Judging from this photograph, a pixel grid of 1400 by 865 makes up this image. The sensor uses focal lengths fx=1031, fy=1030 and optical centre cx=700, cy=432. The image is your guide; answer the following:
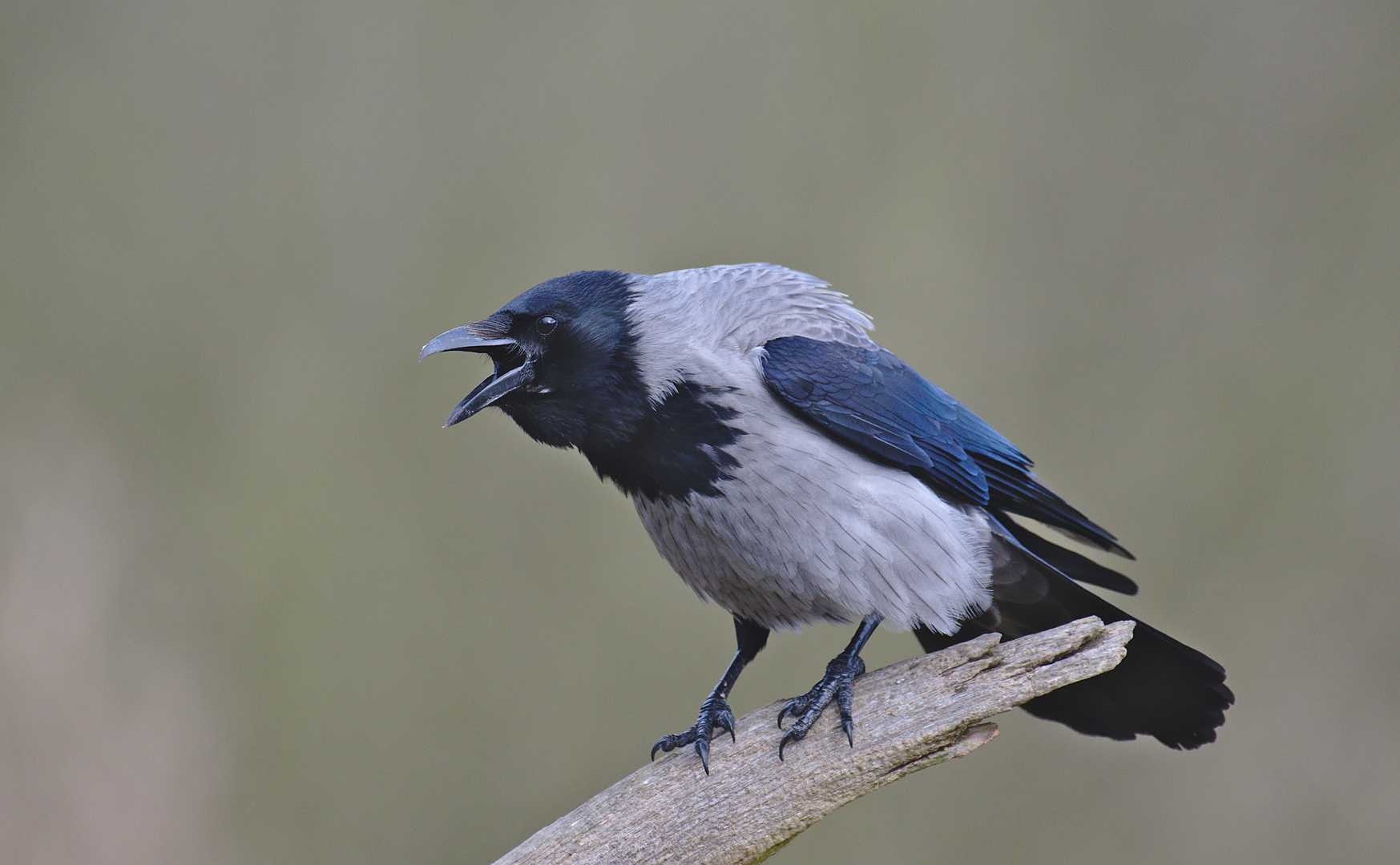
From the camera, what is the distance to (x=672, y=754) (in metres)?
2.60

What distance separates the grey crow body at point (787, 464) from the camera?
8.06 ft

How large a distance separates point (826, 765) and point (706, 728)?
12.7 inches

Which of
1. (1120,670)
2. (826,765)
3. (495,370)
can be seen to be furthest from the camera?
(1120,670)

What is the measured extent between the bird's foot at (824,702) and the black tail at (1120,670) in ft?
1.64

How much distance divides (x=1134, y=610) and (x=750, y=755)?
228 cm

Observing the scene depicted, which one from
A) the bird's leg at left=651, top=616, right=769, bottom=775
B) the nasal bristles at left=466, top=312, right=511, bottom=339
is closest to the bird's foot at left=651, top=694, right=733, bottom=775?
the bird's leg at left=651, top=616, right=769, bottom=775

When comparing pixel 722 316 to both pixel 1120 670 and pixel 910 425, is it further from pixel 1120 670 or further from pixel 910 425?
pixel 1120 670

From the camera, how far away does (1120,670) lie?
2.79m

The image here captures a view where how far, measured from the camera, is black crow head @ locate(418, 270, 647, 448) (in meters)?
2.48

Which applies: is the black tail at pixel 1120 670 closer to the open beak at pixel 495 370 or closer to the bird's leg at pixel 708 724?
the bird's leg at pixel 708 724

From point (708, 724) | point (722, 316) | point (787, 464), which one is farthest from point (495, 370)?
point (708, 724)

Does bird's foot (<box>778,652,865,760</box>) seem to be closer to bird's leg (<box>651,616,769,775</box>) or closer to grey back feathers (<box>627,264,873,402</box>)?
bird's leg (<box>651,616,769,775</box>)

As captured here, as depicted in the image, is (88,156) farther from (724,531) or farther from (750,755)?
(750,755)

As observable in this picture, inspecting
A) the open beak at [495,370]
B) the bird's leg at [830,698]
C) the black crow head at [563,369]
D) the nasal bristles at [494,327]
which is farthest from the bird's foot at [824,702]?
the nasal bristles at [494,327]
